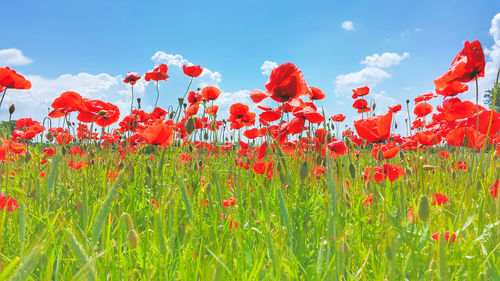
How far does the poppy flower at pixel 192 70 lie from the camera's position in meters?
3.59

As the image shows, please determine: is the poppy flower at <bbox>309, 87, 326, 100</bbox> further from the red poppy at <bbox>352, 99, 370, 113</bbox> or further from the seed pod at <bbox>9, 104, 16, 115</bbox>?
the seed pod at <bbox>9, 104, 16, 115</bbox>

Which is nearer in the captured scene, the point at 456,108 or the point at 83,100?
the point at 456,108

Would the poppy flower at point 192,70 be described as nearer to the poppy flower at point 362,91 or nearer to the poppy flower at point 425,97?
the poppy flower at point 425,97

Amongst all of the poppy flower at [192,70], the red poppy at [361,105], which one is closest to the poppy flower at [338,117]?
the red poppy at [361,105]

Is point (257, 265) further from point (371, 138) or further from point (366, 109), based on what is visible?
point (366, 109)

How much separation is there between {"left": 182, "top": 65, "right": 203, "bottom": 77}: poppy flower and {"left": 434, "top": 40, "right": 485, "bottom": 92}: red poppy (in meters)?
2.66

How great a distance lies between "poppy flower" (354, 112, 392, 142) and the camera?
5.51ft

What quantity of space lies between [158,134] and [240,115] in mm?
1352

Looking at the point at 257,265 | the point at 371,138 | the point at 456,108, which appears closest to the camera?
the point at 257,265

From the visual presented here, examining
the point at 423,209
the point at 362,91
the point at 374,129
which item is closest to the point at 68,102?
the point at 374,129

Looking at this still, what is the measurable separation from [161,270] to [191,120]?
0.80 meters

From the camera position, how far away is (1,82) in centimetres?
202

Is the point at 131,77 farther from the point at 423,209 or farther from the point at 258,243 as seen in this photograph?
the point at 423,209

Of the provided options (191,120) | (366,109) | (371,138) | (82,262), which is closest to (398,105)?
(366,109)
